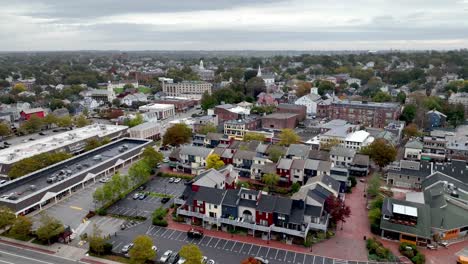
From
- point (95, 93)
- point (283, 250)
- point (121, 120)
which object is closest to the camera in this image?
point (283, 250)

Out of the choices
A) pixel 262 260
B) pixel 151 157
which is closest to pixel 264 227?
pixel 262 260

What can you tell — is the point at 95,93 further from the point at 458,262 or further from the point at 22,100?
the point at 458,262

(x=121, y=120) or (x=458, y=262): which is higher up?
(x=121, y=120)

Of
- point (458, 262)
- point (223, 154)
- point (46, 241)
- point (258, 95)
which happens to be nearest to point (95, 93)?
point (258, 95)

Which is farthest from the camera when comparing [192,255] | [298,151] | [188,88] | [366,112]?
[188,88]

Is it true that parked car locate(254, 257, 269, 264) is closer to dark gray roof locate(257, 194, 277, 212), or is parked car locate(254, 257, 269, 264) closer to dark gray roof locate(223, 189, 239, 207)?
dark gray roof locate(257, 194, 277, 212)

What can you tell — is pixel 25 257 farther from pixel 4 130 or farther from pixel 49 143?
pixel 4 130
